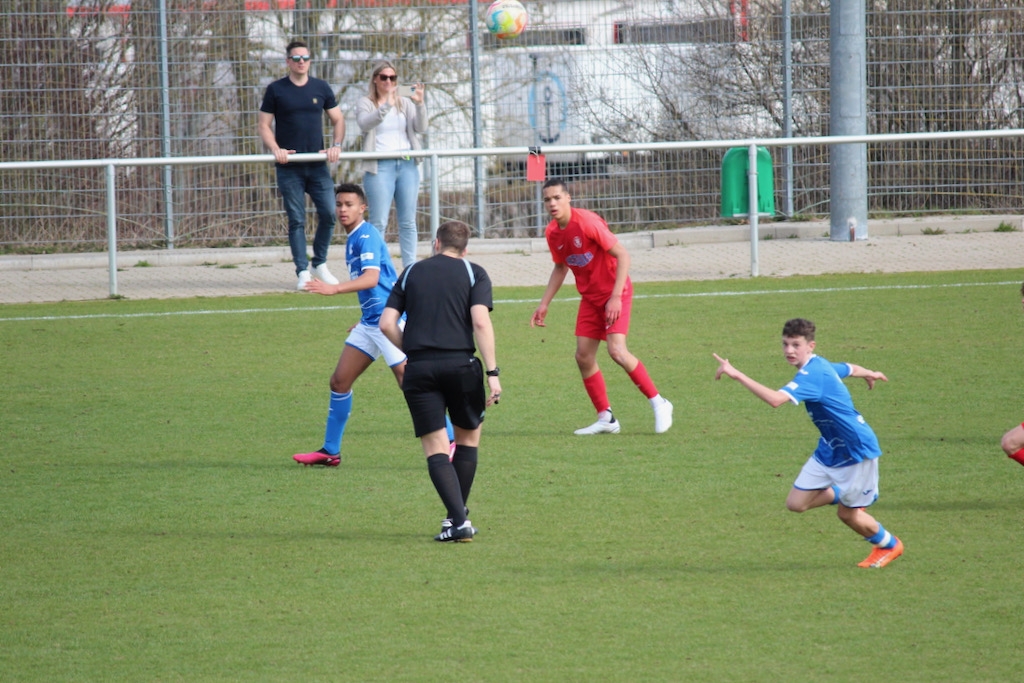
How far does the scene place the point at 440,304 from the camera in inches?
231

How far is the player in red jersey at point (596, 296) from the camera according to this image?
801cm

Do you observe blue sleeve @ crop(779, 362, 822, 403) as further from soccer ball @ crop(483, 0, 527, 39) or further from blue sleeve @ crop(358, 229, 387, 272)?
soccer ball @ crop(483, 0, 527, 39)

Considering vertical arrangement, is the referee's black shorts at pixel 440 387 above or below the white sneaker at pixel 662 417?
above

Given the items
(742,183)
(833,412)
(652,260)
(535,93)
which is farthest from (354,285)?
(535,93)

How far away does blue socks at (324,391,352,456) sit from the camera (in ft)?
24.3

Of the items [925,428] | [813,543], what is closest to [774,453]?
[925,428]

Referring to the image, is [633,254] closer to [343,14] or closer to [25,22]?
[343,14]

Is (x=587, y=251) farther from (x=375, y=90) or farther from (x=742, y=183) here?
(x=742, y=183)

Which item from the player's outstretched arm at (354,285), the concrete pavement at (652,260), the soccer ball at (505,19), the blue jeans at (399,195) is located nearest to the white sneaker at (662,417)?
the player's outstretched arm at (354,285)

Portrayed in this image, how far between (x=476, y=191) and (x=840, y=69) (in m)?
4.72

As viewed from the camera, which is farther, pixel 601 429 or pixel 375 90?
pixel 375 90

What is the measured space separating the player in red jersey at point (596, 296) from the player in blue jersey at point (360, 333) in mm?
1160

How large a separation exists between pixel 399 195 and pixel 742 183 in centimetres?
390

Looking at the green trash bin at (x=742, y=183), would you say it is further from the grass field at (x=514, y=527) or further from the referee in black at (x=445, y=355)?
the referee in black at (x=445, y=355)
